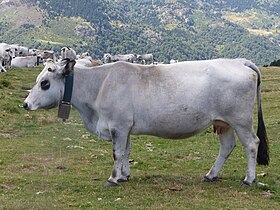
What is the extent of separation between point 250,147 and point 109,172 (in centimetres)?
359

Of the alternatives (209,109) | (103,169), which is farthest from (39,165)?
(209,109)

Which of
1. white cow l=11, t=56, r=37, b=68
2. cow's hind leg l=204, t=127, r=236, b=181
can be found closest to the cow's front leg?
cow's hind leg l=204, t=127, r=236, b=181

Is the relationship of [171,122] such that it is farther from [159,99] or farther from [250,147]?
[250,147]

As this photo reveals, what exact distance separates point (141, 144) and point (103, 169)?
4857 mm

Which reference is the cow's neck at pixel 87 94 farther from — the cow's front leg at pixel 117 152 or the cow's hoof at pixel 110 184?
the cow's hoof at pixel 110 184

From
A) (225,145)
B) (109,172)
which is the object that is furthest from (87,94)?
(225,145)

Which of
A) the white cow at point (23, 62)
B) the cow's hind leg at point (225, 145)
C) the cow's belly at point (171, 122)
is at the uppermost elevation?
the cow's belly at point (171, 122)

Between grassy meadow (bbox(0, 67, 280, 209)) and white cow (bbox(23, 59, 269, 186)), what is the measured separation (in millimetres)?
764

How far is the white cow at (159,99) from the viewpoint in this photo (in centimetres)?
1124

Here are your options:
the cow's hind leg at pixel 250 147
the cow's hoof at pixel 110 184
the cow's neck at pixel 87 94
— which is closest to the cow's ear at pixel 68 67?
the cow's neck at pixel 87 94

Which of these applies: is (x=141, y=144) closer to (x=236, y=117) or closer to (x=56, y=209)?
(x=236, y=117)

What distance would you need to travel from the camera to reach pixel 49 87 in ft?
37.7

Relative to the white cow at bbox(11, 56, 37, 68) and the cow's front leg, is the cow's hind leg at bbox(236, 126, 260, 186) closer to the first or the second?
the cow's front leg

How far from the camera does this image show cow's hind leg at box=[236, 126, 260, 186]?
1141cm
